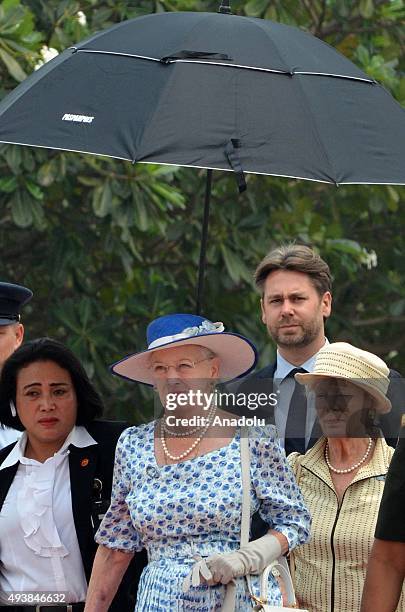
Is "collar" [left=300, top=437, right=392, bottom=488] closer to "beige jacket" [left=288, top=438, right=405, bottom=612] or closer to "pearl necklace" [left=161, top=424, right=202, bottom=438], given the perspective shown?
"beige jacket" [left=288, top=438, right=405, bottom=612]

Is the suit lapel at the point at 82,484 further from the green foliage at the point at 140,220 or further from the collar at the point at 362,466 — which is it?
the green foliage at the point at 140,220

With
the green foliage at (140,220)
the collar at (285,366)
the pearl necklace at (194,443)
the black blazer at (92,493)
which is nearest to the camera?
the pearl necklace at (194,443)

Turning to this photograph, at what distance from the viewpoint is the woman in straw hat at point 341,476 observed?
13.8ft

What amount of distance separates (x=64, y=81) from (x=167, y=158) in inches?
22.6

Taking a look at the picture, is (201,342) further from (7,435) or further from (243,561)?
(7,435)

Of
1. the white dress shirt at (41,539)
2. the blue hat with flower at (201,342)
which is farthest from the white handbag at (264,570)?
the white dress shirt at (41,539)

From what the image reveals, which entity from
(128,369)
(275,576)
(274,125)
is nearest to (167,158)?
(274,125)

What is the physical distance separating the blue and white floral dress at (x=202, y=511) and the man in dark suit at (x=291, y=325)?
2.11 feet

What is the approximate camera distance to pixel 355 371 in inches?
171

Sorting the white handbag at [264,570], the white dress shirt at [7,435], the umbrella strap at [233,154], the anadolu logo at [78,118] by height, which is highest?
the anadolu logo at [78,118]

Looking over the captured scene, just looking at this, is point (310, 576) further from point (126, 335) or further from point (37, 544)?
point (126, 335)

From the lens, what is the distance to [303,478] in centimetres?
440

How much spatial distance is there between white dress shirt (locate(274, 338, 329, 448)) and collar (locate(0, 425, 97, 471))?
1.94 feet

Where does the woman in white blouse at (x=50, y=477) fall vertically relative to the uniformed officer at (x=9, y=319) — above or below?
below
